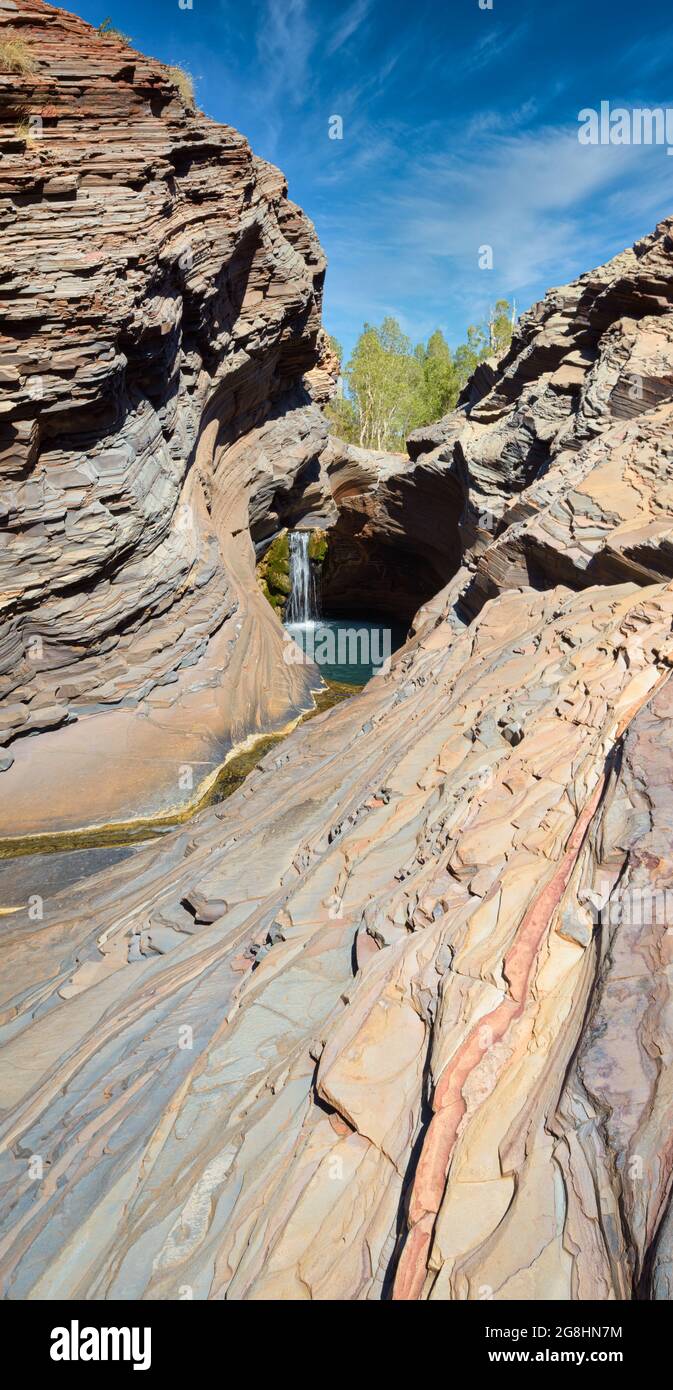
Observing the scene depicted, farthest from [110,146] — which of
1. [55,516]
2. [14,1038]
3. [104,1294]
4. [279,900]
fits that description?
[104,1294]

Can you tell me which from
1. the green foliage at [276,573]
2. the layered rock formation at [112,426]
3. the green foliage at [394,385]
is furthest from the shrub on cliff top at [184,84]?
the green foliage at [394,385]

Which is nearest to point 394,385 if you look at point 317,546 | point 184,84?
point 317,546

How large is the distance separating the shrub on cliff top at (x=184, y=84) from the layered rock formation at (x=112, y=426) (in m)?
0.11

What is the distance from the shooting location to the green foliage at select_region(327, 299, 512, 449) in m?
52.4

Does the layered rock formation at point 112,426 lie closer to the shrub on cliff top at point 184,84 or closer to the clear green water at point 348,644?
the shrub on cliff top at point 184,84

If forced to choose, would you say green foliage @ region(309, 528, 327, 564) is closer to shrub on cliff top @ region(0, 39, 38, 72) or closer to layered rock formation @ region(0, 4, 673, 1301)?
shrub on cliff top @ region(0, 39, 38, 72)

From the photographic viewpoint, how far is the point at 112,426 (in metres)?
15.5

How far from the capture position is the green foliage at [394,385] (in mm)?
52438

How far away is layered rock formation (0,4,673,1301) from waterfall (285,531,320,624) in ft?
62.6

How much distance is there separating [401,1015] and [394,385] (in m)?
53.4

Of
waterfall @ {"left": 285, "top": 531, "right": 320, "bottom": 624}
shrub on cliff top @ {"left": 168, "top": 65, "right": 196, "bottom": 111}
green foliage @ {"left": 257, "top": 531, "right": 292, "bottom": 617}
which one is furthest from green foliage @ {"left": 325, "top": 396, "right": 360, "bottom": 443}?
shrub on cliff top @ {"left": 168, "top": 65, "right": 196, "bottom": 111}
